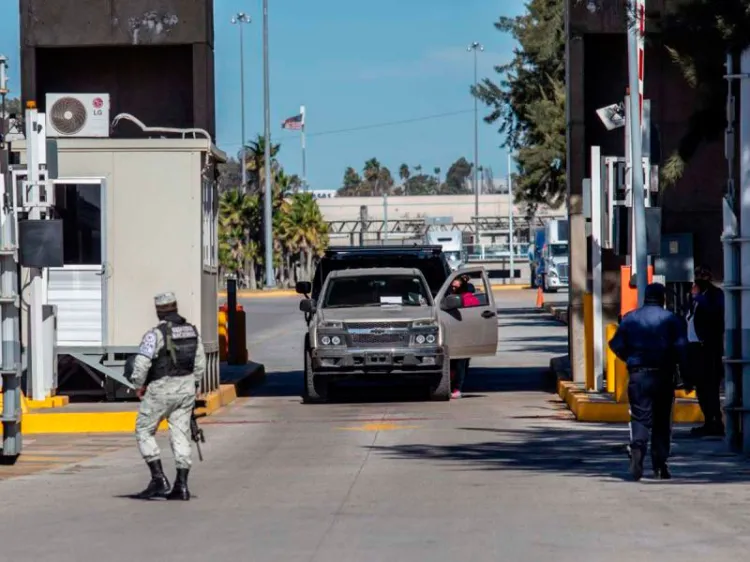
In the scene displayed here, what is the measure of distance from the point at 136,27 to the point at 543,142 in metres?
20.5

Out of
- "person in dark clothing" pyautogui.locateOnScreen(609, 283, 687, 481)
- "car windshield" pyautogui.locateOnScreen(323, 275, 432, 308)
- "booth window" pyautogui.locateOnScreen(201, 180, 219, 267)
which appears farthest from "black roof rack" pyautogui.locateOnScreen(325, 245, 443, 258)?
"person in dark clothing" pyautogui.locateOnScreen(609, 283, 687, 481)

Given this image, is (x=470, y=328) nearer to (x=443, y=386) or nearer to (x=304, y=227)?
(x=443, y=386)

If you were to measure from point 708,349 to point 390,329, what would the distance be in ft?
20.3

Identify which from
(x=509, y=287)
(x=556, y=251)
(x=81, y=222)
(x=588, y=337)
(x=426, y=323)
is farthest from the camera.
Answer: (x=509, y=287)

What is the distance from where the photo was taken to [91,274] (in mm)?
21562

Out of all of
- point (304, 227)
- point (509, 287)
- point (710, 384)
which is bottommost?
point (509, 287)

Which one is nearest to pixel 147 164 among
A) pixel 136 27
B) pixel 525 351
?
pixel 136 27

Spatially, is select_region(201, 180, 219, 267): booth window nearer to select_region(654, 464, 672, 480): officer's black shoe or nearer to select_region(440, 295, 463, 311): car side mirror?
select_region(440, 295, 463, 311): car side mirror

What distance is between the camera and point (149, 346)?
12680mm

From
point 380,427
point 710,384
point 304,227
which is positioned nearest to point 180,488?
point 380,427

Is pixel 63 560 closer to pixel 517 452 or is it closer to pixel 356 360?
pixel 517 452

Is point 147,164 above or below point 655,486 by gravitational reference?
above

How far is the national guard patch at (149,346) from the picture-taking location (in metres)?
12.7

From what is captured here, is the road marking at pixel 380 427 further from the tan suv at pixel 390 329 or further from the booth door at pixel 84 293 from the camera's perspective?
the booth door at pixel 84 293
